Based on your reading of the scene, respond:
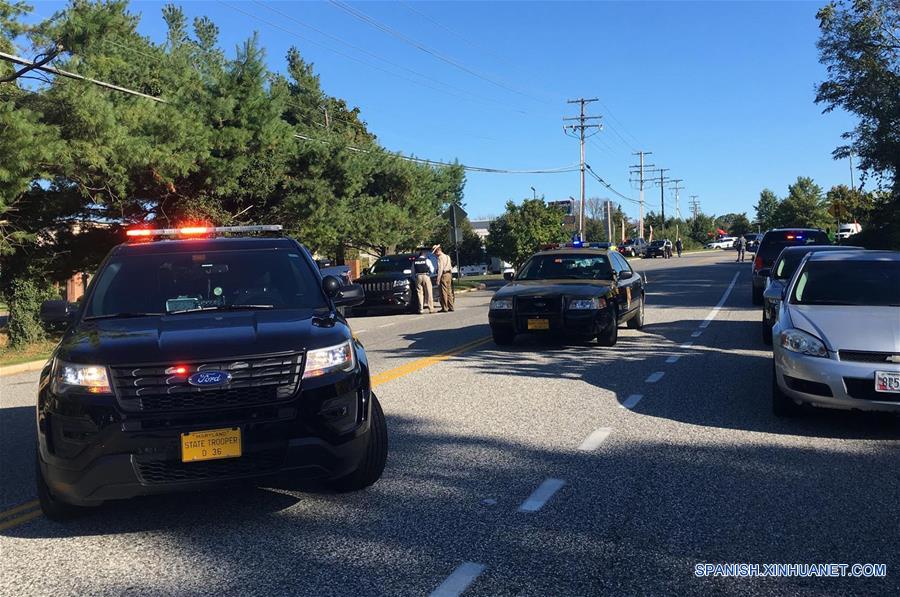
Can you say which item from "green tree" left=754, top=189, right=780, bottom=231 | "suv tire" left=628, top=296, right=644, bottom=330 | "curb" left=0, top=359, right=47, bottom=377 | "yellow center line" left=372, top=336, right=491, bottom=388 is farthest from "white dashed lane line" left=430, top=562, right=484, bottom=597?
"green tree" left=754, top=189, right=780, bottom=231

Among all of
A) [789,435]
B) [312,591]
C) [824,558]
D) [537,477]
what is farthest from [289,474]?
[789,435]

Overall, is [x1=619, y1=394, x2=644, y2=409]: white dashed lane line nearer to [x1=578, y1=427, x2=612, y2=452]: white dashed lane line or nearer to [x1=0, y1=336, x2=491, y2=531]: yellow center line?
[x1=578, y1=427, x2=612, y2=452]: white dashed lane line

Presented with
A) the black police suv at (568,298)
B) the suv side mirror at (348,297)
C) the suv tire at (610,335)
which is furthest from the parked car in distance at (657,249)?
the suv side mirror at (348,297)

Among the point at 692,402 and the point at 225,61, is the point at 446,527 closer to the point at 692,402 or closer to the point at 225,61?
the point at 692,402

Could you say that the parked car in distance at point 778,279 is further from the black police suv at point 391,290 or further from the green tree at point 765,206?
the green tree at point 765,206

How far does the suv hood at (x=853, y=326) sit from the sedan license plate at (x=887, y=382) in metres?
0.21

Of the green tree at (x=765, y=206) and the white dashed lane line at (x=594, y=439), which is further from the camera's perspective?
the green tree at (x=765, y=206)

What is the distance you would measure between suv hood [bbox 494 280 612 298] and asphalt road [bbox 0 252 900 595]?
355cm

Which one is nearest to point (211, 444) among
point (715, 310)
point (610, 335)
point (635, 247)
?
point (610, 335)

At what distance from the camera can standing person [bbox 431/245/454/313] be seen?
20.6 m

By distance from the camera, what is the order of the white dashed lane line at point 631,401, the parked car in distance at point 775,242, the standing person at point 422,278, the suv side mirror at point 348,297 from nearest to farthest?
the suv side mirror at point 348,297
the white dashed lane line at point 631,401
the parked car in distance at point 775,242
the standing person at point 422,278

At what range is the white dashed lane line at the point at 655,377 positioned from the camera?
9080 mm

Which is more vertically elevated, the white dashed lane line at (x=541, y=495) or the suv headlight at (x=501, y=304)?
the suv headlight at (x=501, y=304)

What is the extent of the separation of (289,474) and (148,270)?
2.19m
